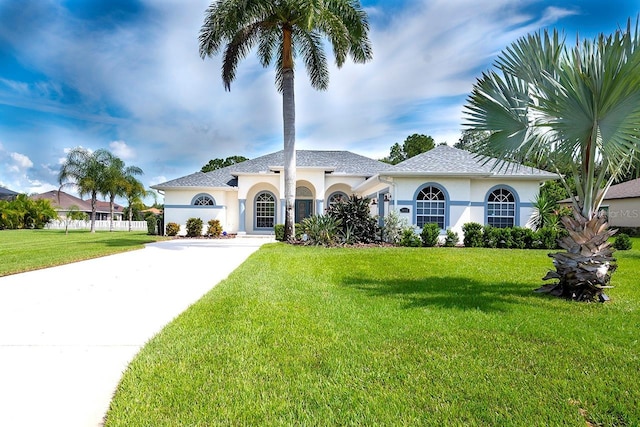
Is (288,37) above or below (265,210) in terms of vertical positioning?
above

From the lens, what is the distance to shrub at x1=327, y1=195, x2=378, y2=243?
54.0 ft

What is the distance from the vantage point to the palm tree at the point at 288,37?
14.5 metres

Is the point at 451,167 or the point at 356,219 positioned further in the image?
the point at 451,167

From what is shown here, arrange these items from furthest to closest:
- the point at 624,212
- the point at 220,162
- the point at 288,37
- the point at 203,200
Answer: the point at 220,162 < the point at 624,212 < the point at 203,200 < the point at 288,37

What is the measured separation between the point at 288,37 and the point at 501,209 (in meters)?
12.9

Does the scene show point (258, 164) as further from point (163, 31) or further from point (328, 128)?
point (163, 31)

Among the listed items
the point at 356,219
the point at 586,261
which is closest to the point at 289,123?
the point at 356,219

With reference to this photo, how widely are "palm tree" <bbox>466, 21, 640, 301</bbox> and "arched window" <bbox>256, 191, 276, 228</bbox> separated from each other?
1864 centimetres

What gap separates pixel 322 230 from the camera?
15.6m

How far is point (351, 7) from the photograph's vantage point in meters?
15.8

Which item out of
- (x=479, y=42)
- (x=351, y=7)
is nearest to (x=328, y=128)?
(x=351, y=7)

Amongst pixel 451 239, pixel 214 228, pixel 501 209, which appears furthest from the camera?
pixel 214 228

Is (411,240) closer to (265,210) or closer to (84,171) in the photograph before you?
(265,210)

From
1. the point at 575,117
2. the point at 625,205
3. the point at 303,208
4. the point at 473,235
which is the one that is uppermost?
the point at 575,117
